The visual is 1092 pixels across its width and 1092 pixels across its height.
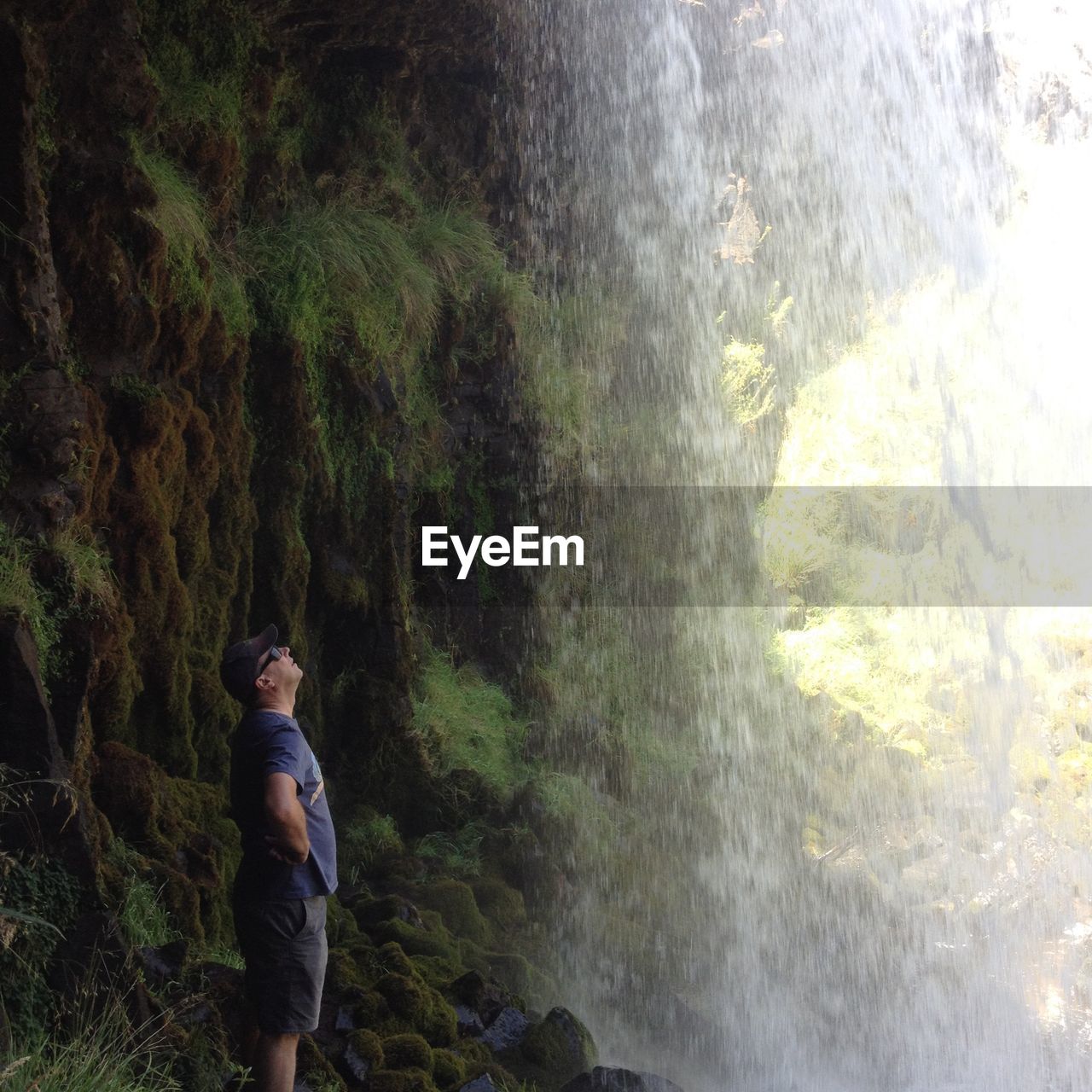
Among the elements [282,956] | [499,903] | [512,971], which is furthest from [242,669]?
[499,903]

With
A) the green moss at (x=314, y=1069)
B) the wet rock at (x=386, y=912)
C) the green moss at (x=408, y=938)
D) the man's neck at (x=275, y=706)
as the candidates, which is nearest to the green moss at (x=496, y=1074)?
A: the green moss at (x=314, y=1069)

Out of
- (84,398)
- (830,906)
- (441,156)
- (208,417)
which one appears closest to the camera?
(84,398)

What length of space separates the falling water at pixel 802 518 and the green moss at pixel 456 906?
0.94 metres

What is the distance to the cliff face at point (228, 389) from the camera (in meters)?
4.30

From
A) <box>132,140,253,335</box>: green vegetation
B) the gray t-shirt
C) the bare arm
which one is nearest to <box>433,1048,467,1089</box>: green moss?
the gray t-shirt

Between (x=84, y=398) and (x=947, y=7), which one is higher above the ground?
(x=947, y=7)

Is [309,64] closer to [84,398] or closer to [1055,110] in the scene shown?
[84,398]

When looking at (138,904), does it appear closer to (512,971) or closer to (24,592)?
(24,592)

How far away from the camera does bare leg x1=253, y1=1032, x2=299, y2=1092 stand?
3.32 m

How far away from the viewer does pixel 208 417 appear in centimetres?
611

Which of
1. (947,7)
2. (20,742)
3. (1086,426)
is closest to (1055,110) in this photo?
(947,7)

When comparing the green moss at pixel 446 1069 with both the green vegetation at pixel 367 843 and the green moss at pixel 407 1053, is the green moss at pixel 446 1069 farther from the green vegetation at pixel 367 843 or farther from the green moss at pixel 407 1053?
the green vegetation at pixel 367 843

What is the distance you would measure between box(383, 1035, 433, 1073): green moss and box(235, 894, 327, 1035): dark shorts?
1363mm

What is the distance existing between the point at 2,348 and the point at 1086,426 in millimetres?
13714
